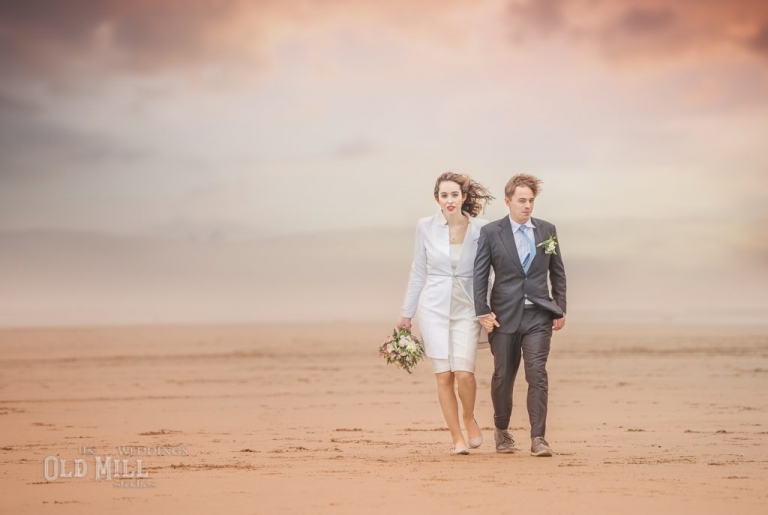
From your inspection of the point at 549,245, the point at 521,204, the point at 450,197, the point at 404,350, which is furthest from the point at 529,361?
the point at 450,197

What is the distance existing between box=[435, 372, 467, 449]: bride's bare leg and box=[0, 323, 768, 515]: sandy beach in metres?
0.16

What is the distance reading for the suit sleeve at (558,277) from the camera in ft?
25.5

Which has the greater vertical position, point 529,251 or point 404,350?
point 529,251

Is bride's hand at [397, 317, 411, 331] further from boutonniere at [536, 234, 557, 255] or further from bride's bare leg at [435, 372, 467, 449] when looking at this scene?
boutonniere at [536, 234, 557, 255]

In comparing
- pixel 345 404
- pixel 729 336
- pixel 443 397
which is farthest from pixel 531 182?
pixel 729 336

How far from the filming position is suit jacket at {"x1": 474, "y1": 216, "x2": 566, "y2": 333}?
768cm

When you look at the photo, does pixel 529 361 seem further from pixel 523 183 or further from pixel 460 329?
pixel 523 183

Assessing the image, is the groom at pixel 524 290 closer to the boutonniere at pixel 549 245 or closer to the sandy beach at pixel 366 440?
the boutonniere at pixel 549 245

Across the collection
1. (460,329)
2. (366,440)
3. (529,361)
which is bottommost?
(366,440)

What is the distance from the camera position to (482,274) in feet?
25.3

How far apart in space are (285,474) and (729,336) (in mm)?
24835

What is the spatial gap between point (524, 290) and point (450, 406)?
1154mm

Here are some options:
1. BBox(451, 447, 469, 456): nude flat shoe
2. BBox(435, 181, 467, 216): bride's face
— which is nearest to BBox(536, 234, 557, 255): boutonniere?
BBox(435, 181, 467, 216): bride's face

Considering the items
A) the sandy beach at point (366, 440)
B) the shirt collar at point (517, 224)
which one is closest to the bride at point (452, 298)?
the shirt collar at point (517, 224)
